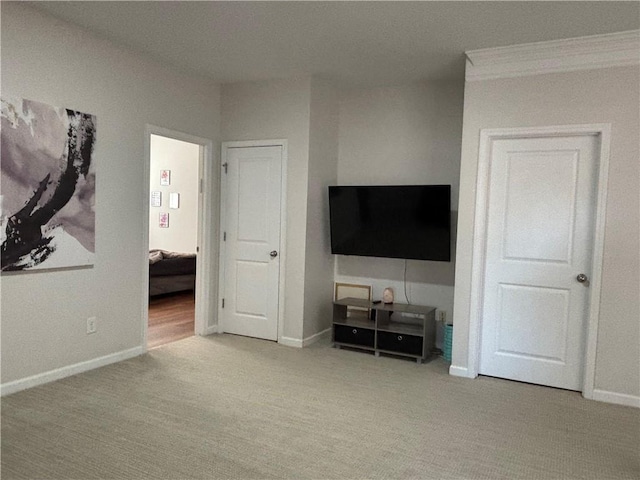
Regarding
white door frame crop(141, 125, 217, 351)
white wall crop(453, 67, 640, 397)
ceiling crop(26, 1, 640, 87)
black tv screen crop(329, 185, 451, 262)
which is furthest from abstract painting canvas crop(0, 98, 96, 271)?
white wall crop(453, 67, 640, 397)

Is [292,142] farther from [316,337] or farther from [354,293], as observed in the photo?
[316,337]

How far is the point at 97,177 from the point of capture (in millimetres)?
3768

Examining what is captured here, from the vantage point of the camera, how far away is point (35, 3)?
10.6 ft

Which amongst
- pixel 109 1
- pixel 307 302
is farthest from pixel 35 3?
pixel 307 302

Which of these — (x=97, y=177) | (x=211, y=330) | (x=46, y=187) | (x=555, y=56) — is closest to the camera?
(x=46, y=187)

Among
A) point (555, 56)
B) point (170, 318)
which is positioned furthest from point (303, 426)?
point (170, 318)

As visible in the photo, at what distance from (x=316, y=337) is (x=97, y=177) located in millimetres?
2451

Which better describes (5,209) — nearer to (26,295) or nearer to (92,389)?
(26,295)

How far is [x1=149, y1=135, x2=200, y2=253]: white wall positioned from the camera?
7.64 meters

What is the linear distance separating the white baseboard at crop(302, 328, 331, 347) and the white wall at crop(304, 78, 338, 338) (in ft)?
0.10

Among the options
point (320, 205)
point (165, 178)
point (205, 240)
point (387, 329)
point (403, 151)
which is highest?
point (403, 151)

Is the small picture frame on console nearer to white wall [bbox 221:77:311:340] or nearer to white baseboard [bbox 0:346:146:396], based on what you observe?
white wall [bbox 221:77:311:340]

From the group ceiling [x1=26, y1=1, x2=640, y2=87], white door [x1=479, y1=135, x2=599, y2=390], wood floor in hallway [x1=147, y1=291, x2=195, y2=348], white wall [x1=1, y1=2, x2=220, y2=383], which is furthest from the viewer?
wood floor in hallway [x1=147, y1=291, x2=195, y2=348]

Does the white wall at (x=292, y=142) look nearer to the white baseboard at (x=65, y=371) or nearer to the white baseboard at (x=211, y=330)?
the white baseboard at (x=211, y=330)
